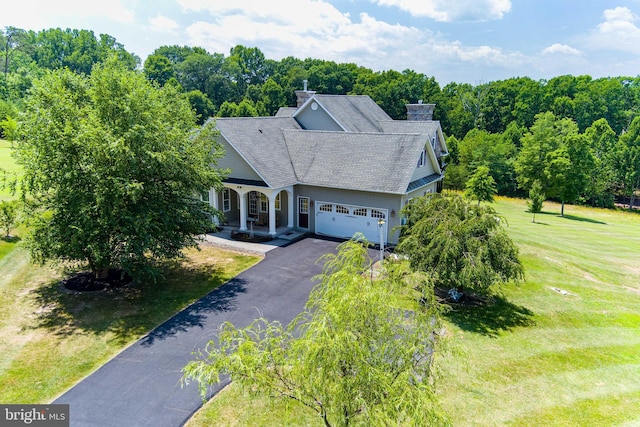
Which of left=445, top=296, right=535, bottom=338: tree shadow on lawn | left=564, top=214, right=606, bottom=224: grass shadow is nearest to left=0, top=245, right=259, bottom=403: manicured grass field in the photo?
left=445, top=296, right=535, bottom=338: tree shadow on lawn

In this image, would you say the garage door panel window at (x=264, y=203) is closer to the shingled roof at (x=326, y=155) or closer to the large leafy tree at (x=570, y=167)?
the shingled roof at (x=326, y=155)

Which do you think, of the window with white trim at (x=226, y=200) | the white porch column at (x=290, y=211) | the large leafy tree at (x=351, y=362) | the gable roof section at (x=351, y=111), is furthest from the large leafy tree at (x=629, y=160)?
the large leafy tree at (x=351, y=362)

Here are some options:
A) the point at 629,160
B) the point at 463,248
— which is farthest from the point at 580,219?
the point at 463,248

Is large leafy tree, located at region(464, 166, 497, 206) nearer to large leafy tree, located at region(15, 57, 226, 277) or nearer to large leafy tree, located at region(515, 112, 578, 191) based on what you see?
large leafy tree, located at region(515, 112, 578, 191)

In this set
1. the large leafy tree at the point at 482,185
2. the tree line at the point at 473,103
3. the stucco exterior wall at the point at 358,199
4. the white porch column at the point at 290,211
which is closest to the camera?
the stucco exterior wall at the point at 358,199

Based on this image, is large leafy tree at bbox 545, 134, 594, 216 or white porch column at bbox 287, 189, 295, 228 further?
large leafy tree at bbox 545, 134, 594, 216

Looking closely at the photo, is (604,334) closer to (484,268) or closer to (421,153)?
(484,268)
